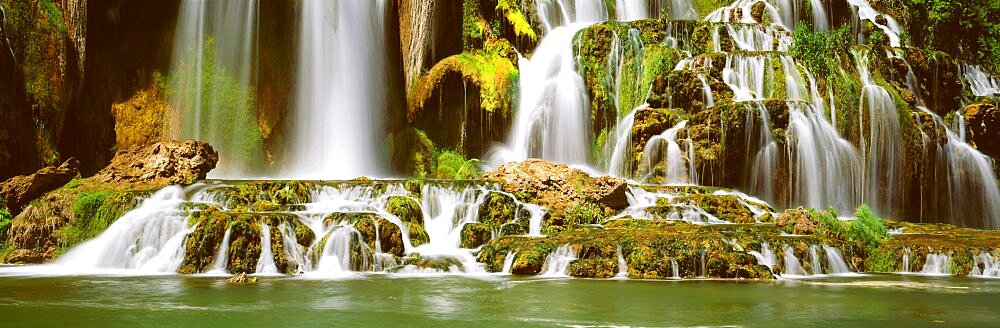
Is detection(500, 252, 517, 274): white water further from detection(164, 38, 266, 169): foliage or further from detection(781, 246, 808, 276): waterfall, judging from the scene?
detection(164, 38, 266, 169): foliage

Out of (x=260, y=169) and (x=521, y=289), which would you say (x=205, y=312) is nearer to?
(x=521, y=289)

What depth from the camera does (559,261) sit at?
12.7 meters

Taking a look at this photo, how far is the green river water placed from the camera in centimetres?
772

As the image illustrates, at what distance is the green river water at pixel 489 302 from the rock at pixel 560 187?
512 cm

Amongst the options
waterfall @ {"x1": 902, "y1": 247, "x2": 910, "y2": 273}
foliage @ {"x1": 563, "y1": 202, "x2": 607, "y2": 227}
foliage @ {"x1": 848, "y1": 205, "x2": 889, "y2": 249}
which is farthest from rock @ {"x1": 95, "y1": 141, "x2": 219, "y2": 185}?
waterfall @ {"x1": 902, "y1": 247, "x2": 910, "y2": 273}

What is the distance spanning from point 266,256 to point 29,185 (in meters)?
6.86

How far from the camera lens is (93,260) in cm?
1416

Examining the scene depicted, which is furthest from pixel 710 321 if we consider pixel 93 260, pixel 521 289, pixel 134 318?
pixel 93 260

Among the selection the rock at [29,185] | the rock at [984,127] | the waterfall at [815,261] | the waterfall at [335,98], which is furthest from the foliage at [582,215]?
the rock at [984,127]

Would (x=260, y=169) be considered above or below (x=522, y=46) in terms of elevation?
below

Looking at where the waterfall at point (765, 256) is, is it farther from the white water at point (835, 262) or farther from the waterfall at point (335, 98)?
the waterfall at point (335, 98)

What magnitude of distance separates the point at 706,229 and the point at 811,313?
595 cm

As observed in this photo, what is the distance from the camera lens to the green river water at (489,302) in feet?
25.3

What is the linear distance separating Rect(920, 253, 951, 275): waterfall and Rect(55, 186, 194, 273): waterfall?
12885 millimetres
